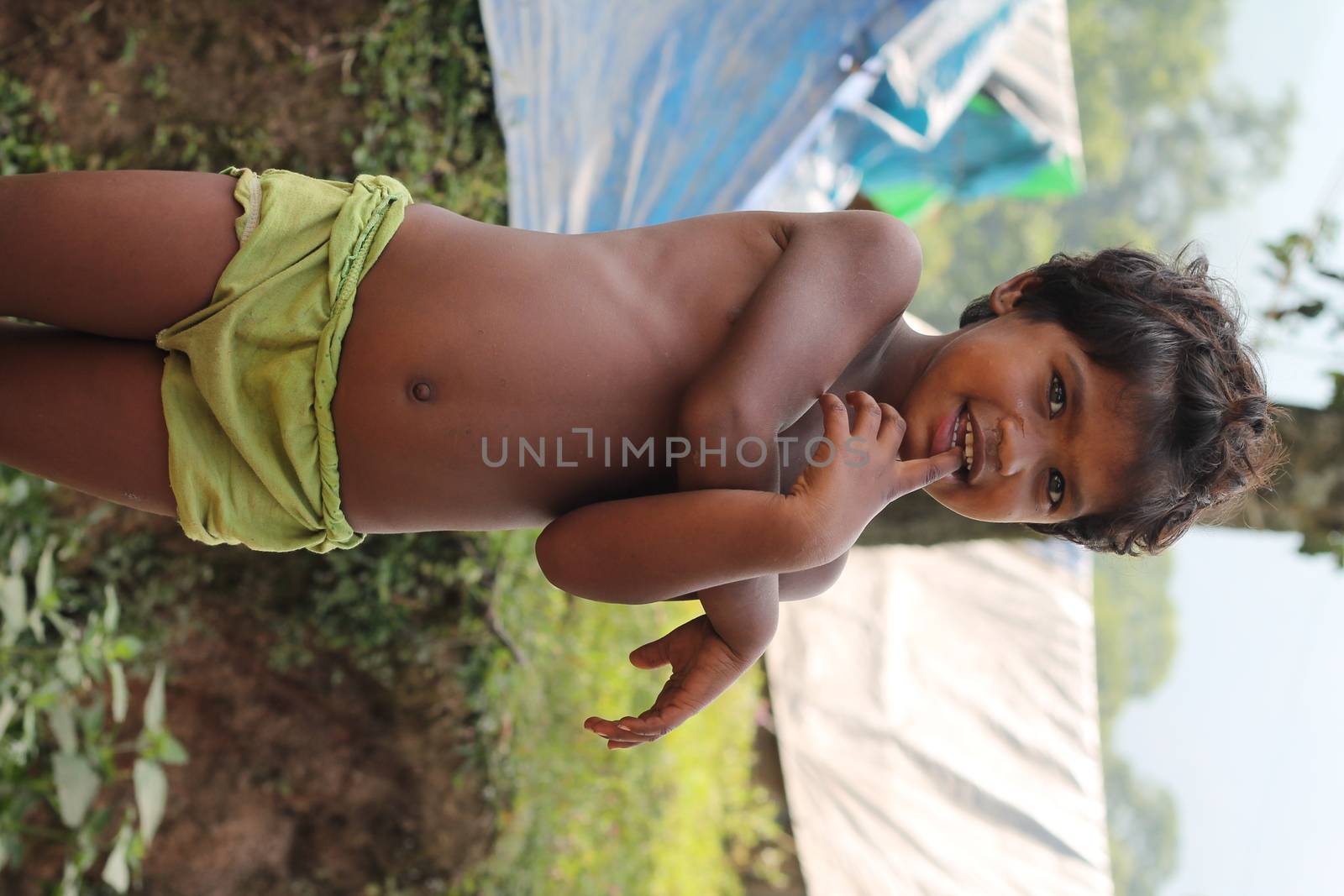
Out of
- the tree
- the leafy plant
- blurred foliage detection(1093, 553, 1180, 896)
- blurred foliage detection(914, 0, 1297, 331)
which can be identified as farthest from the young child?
blurred foliage detection(914, 0, 1297, 331)

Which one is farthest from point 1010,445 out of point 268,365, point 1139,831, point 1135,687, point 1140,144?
point 1140,144

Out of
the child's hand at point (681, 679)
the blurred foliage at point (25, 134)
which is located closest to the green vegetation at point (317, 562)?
the blurred foliage at point (25, 134)

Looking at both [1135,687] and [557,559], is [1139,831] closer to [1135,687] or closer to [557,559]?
[1135,687]

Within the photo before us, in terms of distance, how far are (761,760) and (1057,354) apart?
13.7ft

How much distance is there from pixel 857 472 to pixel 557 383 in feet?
1.35

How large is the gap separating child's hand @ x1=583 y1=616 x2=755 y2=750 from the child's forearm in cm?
12

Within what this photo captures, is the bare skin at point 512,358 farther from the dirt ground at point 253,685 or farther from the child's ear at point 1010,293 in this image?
the dirt ground at point 253,685

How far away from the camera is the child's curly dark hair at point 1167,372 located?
1382mm

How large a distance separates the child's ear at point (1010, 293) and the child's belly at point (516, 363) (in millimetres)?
393

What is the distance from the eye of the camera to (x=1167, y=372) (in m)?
1.38

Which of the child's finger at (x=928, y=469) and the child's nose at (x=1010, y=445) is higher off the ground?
the child's nose at (x=1010, y=445)

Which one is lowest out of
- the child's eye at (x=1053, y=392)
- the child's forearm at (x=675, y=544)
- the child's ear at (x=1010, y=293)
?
the child's forearm at (x=675, y=544)

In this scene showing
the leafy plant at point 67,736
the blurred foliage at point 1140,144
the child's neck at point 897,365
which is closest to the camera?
the child's neck at point 897,365

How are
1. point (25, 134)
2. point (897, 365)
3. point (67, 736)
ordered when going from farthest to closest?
point (25, 134)
point (67, 736)
point (897, 365)
